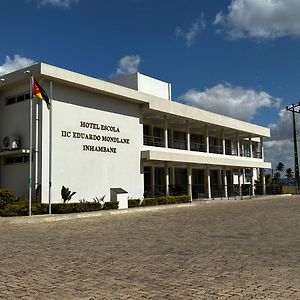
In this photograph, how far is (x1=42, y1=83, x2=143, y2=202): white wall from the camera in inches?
940

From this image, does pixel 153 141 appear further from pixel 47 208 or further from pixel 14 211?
pixel 14 211

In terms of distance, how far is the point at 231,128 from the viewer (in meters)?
40.7

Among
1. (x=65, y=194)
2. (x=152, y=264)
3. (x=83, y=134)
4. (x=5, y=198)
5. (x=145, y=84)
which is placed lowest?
(x=152, y=264)

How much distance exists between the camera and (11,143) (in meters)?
24.5

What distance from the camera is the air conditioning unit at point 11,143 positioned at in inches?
944

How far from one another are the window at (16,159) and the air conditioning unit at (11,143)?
628 mm

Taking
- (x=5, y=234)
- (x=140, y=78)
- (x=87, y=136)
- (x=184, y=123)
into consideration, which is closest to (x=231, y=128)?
(x=184, y=123)

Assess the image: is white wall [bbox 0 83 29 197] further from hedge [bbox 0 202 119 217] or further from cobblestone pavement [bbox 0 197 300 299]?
cobblestone pavement [bbox 0 197 300 299]

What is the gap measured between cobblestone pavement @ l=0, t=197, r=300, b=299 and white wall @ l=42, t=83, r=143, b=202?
9450 millimetres

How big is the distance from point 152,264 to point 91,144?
17.8m

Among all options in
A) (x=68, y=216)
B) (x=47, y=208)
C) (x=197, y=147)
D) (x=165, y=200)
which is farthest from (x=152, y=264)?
(x=197, y=147)

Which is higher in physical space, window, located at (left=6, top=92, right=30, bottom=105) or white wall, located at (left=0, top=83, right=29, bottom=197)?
window, located at (left=6, top=92, right=30, bottom=105)

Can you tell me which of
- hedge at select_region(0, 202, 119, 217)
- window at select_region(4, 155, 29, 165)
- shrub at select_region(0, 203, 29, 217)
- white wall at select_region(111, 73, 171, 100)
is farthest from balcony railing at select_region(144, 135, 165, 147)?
shrub at select_region(0, 203, 29, 217)

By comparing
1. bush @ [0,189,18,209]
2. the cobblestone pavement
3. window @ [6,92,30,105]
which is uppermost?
window @ [6,92,30,105]
